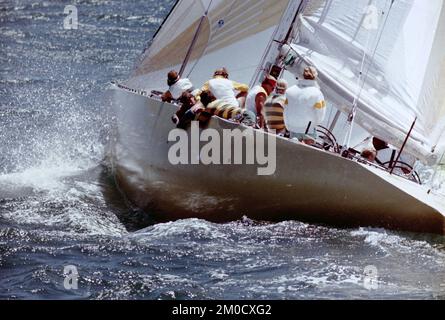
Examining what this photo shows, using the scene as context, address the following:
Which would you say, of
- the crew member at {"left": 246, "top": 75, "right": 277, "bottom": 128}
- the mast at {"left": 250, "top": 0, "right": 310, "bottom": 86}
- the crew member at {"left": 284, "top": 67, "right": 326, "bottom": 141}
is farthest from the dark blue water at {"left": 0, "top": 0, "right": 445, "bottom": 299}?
the mast at {"left": 250, "top": 0, "right": 310, "bottom": 86}

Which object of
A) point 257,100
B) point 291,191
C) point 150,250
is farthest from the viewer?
point 257,100

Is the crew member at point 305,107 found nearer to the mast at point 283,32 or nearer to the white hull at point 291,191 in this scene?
the white hull at point 291,191

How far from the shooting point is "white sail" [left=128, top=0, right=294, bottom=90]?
1004 cm

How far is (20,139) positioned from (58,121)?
1012mm

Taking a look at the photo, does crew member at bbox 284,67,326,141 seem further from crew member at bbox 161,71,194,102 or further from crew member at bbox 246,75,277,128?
crew member at bbox 161,71,194,102

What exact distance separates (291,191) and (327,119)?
8.33 feet

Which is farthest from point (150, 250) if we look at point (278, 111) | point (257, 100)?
point (257, 100)

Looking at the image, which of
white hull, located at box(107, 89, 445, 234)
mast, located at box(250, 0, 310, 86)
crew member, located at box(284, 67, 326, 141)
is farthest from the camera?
mast, located at box(250, 0, 310, 86)

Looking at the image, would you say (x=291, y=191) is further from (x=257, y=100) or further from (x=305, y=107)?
(x=257, y=100)

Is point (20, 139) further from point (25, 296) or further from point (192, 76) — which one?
point (25, 296)

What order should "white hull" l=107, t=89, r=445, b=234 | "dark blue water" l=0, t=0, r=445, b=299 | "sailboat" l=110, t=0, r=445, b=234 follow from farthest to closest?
1. "sailboat" l=110, t=0, r=445, b=234
2. "white hull" l=107, t=89, r=445, b=234
3. "dark blue water" l=0, t=0, r=445, b=299

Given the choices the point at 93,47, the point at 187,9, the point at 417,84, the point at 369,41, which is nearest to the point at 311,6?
the point at 369,41

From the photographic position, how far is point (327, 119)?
33.6 ft

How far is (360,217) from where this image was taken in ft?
25.3
